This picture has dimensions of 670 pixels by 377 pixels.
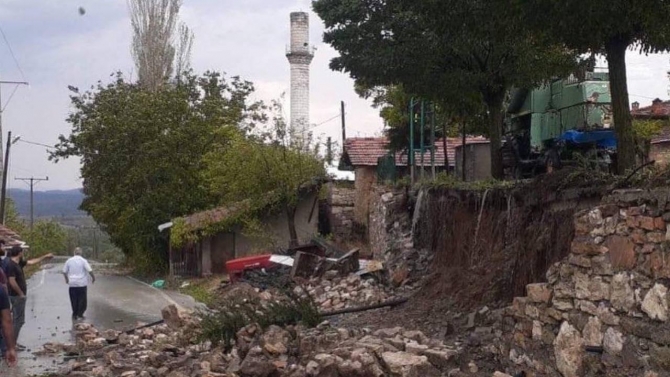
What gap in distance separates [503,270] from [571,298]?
12.0 ft

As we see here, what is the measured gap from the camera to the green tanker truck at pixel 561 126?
60.7 feet

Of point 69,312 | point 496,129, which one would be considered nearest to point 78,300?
point 69,312

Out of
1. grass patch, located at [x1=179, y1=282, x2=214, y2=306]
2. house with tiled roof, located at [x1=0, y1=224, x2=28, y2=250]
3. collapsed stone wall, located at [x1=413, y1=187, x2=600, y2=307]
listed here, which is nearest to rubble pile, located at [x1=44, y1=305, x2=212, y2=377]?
house with tiled roof, located at [x1=0, y1=224, x2=28, y2=250]

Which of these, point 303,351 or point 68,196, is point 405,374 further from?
point 68,196

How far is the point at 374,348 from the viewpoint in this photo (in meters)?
10.8

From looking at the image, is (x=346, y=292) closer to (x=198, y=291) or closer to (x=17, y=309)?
(x=17, y=309)

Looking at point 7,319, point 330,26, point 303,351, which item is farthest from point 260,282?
point 7,319

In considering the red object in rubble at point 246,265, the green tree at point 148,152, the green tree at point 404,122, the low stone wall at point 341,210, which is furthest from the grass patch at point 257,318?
the green tree at point 148,152

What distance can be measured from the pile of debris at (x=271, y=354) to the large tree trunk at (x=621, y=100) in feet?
11.9

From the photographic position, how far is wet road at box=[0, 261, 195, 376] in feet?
48.5

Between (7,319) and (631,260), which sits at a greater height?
(631,260)

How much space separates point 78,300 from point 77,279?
2.63ft

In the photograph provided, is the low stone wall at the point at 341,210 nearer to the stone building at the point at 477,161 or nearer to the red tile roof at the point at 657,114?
the stone building at the point at 477,161

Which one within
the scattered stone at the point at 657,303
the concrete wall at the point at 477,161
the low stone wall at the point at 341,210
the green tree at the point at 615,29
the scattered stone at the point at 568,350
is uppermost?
the green tree at the point at 615,29
